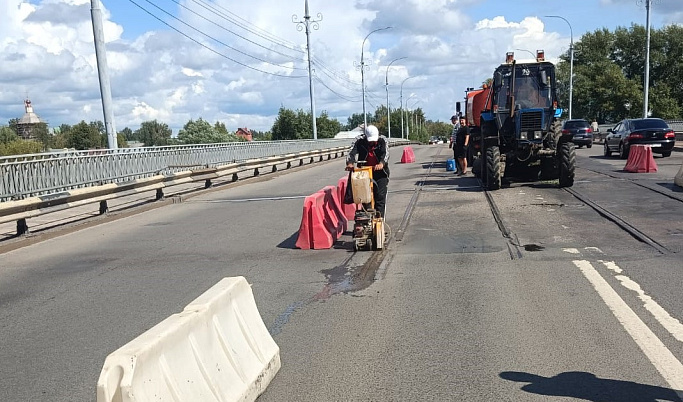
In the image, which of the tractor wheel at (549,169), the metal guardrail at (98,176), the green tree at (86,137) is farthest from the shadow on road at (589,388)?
the green tree at (86,137)

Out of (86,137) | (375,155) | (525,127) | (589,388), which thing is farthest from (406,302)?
(86,137)

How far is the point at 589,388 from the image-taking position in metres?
4.29

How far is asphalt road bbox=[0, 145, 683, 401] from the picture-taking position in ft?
15.0

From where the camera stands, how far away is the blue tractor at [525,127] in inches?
651

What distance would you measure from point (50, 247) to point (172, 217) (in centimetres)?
368

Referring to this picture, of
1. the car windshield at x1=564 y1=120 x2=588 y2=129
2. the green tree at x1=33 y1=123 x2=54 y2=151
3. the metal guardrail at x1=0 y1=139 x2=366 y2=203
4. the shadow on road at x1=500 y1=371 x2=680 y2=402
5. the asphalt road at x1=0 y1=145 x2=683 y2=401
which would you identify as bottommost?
the shadow on road at x1=500 y1=371 x2=680 y2=402

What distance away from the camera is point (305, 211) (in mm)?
9492

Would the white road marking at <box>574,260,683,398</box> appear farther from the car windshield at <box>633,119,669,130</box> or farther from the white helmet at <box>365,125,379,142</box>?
the car windshield at <box>633,119,669,130</box>

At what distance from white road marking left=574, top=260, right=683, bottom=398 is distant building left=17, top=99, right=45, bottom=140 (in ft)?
367

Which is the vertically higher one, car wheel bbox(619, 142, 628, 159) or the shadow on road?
car wheel bbox(619, 142, 628, 159)

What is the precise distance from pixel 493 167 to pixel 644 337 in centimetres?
1148

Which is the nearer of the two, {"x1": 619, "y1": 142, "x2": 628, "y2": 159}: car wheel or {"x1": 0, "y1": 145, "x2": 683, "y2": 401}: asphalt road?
{"x1": 0, "y1": 145, "x2": 683, "y2": 401}: asphalt road

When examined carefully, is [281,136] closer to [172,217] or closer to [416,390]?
[172,217]

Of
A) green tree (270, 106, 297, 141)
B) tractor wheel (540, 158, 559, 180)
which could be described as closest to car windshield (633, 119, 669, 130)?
tractor wheel (540, 158, 559, 180)
